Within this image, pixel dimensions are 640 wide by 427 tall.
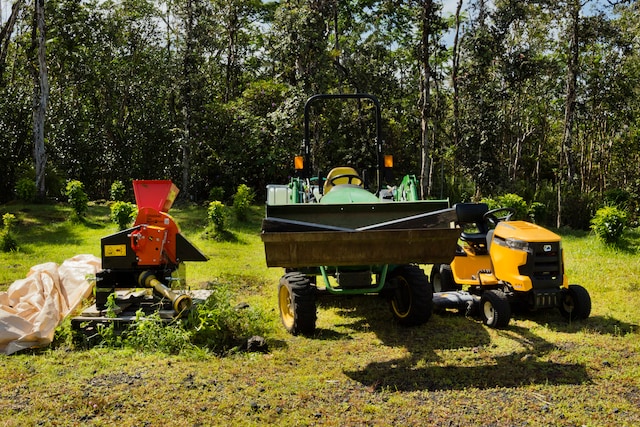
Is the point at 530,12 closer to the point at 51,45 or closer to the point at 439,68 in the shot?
the point at 439,68

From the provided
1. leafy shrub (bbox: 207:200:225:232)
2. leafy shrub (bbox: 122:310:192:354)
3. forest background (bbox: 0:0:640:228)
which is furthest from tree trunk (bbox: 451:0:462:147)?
leafy shrub (bbox: 122:310:192:354)

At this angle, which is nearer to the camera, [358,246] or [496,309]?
[358,246]

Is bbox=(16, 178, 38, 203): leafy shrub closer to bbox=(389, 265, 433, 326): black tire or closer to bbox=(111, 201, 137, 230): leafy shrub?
bbox=(111, 201, 137, 230): leafy shrub

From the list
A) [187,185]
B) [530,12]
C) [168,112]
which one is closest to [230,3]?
[168,112]

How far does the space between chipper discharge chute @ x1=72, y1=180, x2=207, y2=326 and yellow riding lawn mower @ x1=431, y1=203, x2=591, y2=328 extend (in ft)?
8.55

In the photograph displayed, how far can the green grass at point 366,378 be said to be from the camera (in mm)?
3801

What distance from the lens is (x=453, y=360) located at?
193 inches

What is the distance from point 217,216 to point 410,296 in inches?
257

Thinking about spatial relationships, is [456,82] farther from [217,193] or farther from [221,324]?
[221,324]

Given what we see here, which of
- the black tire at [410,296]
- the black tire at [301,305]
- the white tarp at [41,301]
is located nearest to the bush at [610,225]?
the black tire at [410,296]

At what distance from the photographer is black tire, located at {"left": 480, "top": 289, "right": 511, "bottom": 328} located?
567 centimetres

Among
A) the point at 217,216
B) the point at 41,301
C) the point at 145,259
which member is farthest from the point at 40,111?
the point at 145,259

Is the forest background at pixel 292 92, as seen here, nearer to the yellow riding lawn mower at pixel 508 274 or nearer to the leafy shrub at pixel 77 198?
the leafy shrub at pixel 77 198

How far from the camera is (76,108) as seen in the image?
18438mm
